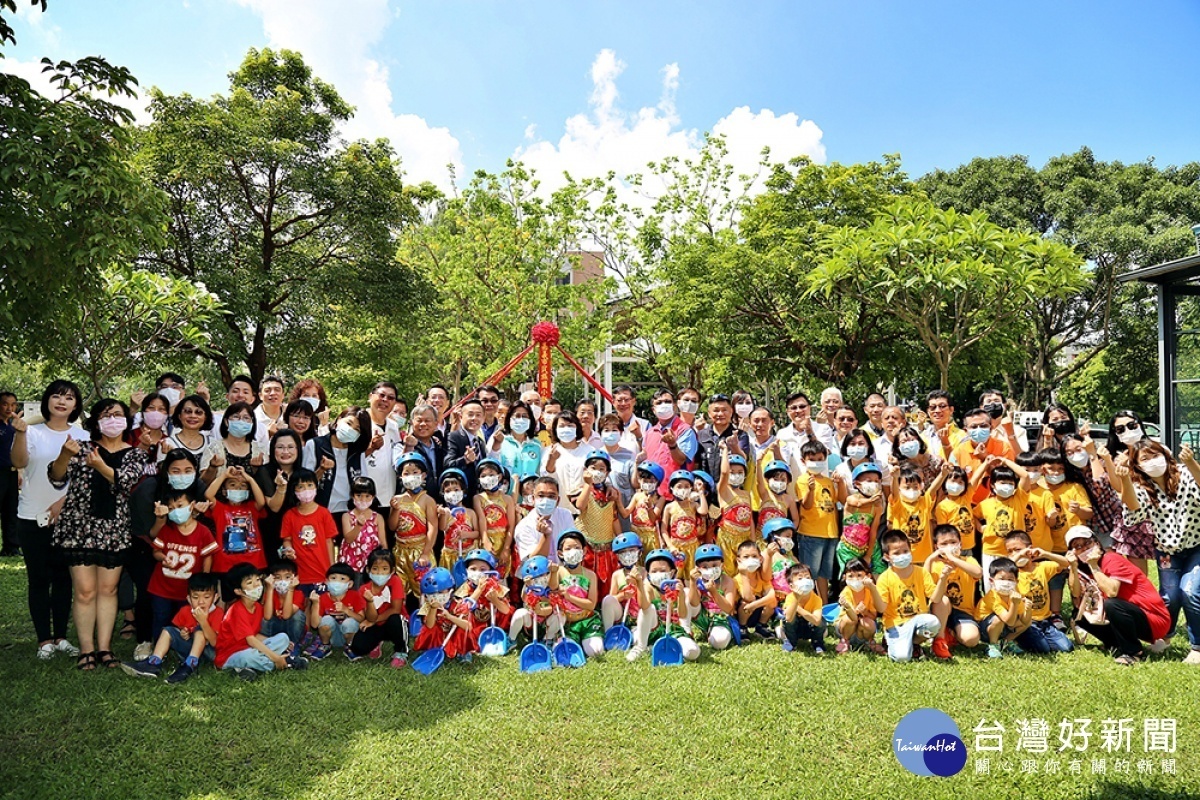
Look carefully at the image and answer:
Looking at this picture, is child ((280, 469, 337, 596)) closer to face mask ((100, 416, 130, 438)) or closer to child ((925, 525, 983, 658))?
face mask ((100, 416, 130, 438))

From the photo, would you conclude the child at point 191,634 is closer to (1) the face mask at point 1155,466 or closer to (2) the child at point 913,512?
(2) the child at point 913,512

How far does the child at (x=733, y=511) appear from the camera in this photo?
5.80 metres

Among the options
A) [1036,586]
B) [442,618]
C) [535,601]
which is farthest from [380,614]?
[1036,586]

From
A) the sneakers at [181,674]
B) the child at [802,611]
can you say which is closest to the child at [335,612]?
the sneakers at [181,674]

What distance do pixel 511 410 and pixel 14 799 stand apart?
412 centimetres

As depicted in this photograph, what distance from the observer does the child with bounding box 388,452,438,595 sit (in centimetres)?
567

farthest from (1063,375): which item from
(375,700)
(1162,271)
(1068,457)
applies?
(375,700)

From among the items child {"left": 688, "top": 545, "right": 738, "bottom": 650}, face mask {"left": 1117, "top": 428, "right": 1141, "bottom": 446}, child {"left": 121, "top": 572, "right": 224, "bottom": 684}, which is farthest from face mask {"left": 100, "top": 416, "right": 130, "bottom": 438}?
face mask {"left": 1117, "top": 428, "right": 1141, "bottom": 446}

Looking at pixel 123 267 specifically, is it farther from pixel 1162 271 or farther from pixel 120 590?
pixel 1162 271

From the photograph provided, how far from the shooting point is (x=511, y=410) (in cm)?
676

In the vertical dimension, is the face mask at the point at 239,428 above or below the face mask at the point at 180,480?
above

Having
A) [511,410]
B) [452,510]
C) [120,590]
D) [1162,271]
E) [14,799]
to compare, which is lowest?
[14,799]

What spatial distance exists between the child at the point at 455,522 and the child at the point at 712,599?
5.49 feet

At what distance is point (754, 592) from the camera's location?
18.7ft
